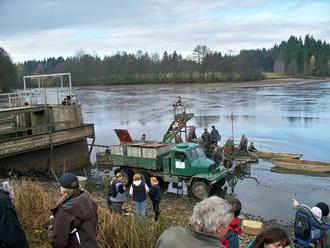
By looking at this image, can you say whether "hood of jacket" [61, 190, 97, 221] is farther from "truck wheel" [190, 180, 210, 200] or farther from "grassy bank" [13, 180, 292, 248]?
"truck wheel" [190, 180, 210, 200]

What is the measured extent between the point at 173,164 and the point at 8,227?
1288 cm

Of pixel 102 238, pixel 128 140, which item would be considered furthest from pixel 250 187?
pixel 102 238

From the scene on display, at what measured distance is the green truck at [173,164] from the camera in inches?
624

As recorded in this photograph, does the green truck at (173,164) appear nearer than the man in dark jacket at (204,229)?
No

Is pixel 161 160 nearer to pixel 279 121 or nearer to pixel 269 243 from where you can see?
pixel 269 243

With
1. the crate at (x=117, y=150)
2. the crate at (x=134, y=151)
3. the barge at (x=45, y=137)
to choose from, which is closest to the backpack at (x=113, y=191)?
the crate at (x=134, y=151)

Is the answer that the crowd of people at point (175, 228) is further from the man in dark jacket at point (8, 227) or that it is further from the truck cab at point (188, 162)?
the truck cab at point (188, 162)

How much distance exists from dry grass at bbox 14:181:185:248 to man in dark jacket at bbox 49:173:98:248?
1.51 m

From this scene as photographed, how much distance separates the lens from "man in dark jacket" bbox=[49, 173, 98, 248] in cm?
402

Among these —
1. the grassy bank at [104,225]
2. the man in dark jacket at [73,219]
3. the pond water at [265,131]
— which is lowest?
the pond water at [265,131]

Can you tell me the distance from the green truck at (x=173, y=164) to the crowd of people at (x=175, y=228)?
9846 mm

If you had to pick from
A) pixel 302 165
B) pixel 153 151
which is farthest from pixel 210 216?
pixel 302 165

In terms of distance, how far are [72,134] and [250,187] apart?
9.52 m

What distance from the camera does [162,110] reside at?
49.2m
